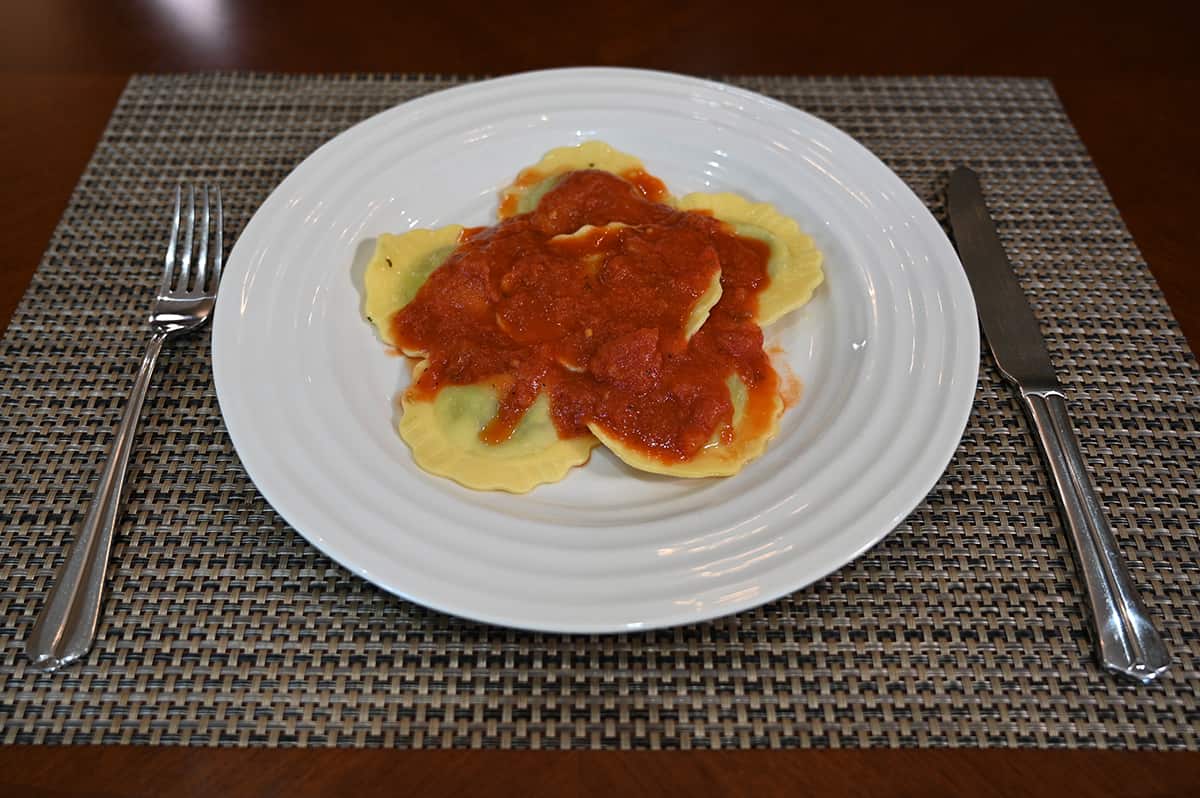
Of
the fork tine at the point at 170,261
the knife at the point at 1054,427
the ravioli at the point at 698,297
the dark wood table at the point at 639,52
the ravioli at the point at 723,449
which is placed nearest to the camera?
the knife at the point at 1054,427

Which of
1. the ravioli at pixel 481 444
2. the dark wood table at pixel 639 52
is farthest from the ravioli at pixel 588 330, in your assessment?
the dark wood table at pixel 639 52

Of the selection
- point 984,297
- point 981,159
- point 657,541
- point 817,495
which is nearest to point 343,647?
point 657,541

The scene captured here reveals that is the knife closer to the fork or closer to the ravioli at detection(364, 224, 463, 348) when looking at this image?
the ravioli at detection(364, 224, 463, 348)

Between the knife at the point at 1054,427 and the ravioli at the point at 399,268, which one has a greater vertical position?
the ravioli at the point at 399,268

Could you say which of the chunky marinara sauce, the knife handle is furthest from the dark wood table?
the chunky marinara sauce

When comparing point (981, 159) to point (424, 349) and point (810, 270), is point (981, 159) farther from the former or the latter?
point (424, 349)

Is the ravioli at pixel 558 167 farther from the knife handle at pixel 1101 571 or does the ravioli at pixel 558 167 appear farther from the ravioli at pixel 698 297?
the knife handle at pixel 1101 571

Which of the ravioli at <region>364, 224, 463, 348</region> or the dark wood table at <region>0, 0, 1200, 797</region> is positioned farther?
the dark wood table at <region>0, 0, 1200, 797</region>
